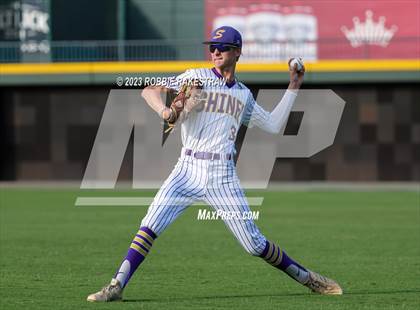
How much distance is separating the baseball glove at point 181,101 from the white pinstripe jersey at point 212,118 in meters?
0.09

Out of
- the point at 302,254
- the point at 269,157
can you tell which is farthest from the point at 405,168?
the point at 302,254

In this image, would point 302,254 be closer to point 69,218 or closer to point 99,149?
point 69,218

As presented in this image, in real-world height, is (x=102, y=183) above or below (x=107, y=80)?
below

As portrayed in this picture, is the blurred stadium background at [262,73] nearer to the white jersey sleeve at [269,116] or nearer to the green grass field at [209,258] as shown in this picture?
the green grass field at [209,258]

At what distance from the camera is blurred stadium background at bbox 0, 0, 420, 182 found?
106 ft

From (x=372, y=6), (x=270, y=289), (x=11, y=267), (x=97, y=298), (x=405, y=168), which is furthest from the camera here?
(x=372, y=6)

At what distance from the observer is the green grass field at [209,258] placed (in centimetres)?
951

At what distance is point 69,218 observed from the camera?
19828 mm

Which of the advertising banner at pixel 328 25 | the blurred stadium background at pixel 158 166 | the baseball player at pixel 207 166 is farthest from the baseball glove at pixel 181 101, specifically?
the advertising banner at pixel 328 25

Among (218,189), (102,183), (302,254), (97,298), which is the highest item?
(218,189)

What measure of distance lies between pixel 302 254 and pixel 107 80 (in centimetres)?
2053

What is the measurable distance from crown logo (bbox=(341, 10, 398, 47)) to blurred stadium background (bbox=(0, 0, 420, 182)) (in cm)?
4

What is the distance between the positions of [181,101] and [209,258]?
176 inches

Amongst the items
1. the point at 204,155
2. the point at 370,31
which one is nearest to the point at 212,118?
the point at 204,155
